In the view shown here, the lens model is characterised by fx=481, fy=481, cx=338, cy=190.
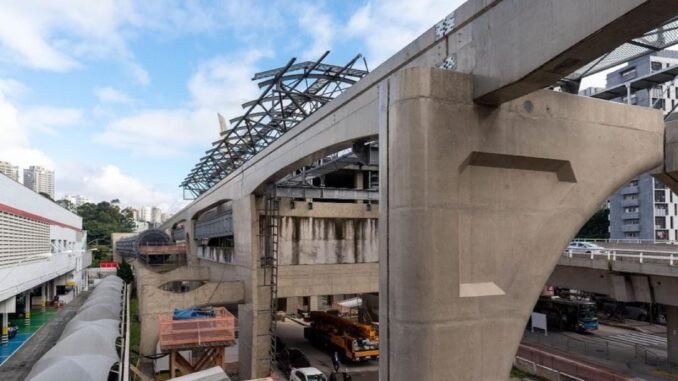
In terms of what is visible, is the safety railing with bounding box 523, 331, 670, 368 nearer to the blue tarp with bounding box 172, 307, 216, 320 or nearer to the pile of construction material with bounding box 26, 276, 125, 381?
the blue tarp with bounding box 172, 307, 216, 320

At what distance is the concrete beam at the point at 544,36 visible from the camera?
447 centimetres

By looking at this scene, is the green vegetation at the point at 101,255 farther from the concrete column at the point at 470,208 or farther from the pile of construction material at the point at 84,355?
the concrete column at the point at 470,208

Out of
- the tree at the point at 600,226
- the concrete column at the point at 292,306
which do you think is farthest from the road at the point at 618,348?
the tree at the point at 600,226

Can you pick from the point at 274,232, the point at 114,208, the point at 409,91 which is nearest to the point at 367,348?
the point at 274,232

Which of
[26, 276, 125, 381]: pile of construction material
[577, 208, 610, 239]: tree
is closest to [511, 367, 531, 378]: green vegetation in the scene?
[26, 276, 125, 381]: pile of construction material

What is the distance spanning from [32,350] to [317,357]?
16.2m

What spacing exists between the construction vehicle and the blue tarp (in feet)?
22.6

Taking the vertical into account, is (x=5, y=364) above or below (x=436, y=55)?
below

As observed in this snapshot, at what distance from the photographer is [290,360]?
24281mm

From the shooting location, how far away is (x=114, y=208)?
5034 inches

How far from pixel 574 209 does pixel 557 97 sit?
174 cm

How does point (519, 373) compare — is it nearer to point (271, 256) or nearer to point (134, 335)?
point (271, 256)

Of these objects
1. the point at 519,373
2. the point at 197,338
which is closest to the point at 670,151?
the point at 519,373

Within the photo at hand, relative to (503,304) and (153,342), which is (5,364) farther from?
(503,304)
